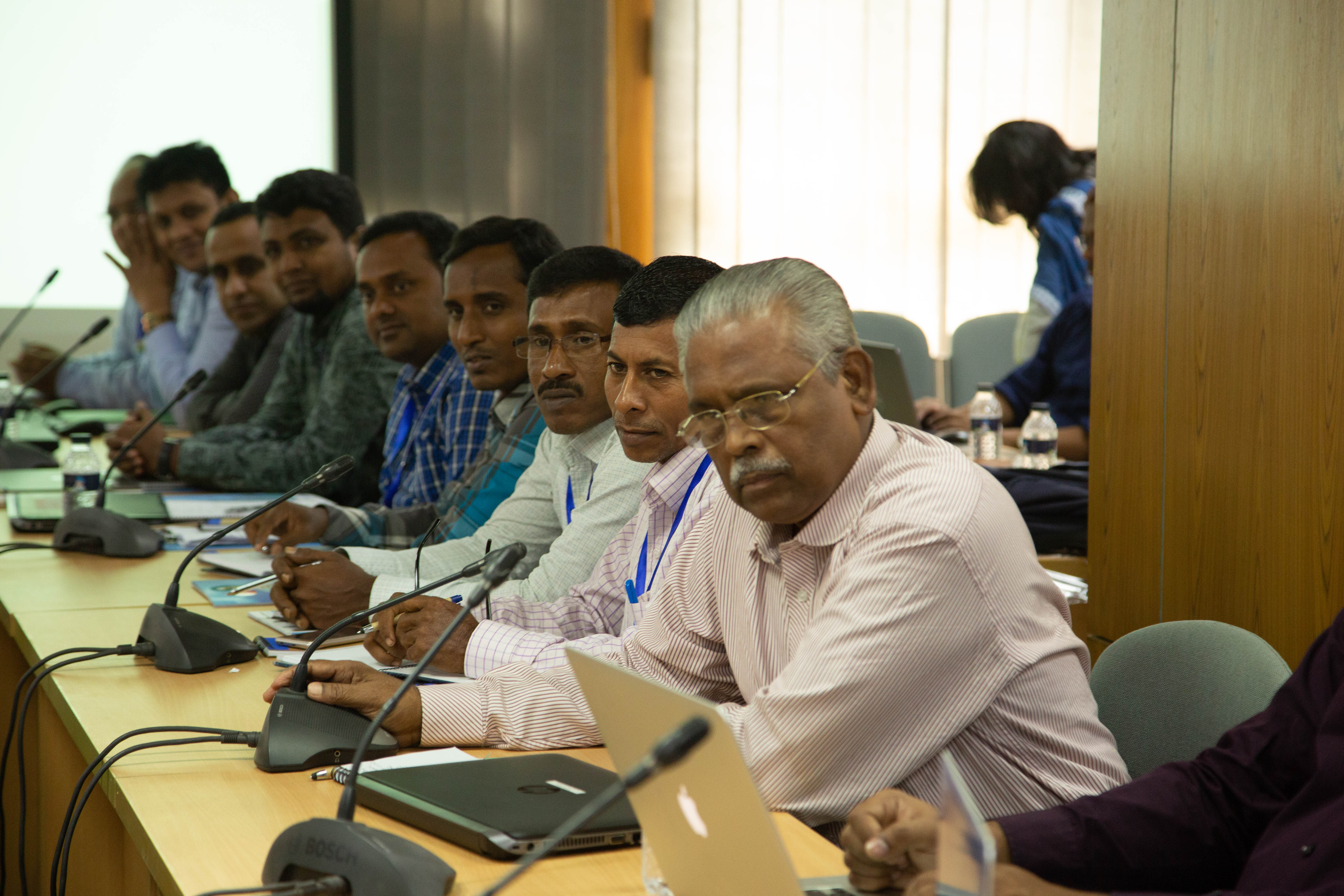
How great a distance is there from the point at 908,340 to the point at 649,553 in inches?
130

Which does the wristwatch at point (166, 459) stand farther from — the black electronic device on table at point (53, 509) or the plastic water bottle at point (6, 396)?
the plastic water bottle at point (6, 396)

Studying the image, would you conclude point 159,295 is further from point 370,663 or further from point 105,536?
point 370,663

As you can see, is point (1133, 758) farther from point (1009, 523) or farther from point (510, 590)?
point (510, 590)

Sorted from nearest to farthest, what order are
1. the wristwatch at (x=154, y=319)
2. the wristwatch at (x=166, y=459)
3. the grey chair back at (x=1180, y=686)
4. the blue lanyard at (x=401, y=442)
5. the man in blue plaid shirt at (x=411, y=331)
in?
the grey chair back at (x=1180, y=686) < the man in blue plaid shirt at (x=411, y=331) < the blue lanyard at (x=401, y=442) < the wristwatch at (x=166, y=459) < the wristwatch at (x=154, y=319)

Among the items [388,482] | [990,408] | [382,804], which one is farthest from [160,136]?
[382,804]

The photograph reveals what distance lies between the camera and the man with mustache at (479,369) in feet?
8.81

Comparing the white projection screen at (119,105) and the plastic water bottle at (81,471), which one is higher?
the white projection screen at (119,105)

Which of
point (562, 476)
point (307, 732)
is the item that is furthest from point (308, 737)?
point (562, 476)

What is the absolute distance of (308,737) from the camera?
145 cm

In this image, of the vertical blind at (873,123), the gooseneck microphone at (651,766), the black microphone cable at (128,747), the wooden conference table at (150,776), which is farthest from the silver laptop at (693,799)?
the vertical blind at (873,123)

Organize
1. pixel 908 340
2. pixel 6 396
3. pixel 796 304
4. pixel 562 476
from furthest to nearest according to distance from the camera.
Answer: pixel 6 396 < pixel 908 340 < pixel 562 476 < pixel 796 304

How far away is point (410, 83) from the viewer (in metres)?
6.07

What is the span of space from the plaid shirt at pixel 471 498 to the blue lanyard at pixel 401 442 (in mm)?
170

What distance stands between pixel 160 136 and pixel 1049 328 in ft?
14.5
